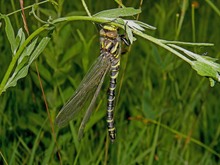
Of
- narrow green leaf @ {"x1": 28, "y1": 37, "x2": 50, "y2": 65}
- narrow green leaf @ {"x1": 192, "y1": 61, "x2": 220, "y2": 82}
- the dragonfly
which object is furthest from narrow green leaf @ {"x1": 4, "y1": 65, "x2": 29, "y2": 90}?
narrow green leaf @ {"x1": 192, "y1": 61, "x2": 220, "y2": 82}

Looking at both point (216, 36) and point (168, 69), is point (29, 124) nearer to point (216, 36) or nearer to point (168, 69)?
point (168, 69)

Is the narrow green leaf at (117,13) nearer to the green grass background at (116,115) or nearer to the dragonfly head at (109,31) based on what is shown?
the dragonfly head at (109,31)

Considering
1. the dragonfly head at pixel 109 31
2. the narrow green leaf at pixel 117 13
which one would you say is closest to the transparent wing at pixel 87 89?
the dragonfly head at pixel 109 31

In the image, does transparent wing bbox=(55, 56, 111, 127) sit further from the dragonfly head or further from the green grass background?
the green grass background

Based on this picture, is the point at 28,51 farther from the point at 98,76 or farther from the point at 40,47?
the point at 98,76

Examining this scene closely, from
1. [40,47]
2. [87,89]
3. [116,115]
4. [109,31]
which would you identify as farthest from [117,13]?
[116,115]

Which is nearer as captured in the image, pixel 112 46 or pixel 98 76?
pixel 112 46
